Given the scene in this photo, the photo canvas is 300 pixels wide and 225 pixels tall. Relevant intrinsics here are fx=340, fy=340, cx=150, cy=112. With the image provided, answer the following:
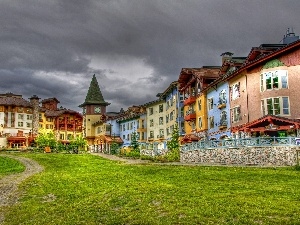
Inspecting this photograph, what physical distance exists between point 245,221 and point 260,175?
10.9 metres

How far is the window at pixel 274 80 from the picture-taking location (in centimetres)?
3631

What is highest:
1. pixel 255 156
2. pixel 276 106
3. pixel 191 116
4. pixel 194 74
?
pixel 194 74

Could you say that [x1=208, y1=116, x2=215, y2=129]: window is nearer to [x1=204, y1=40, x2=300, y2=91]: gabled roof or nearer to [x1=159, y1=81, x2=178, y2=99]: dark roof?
[x1=204, y1=40, x2=300, y2=91]: gabled roof

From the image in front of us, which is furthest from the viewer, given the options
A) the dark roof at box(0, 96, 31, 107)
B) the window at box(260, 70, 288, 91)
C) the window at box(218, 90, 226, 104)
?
the dark roof at box(0, 96, 31, 107)

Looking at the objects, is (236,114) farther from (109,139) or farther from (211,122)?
(109,139)

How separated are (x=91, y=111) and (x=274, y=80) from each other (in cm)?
7542

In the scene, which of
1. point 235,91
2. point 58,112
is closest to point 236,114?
point 235,91

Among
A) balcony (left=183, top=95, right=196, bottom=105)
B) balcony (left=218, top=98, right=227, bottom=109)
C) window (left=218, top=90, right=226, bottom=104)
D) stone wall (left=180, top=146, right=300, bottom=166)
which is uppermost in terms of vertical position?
balcony (left=183, top=95, right=196, bottom=105)

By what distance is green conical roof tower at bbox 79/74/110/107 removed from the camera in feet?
343

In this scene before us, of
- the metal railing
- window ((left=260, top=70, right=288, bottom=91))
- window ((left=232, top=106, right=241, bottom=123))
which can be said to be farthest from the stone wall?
window ((left=260, top=70, right=288, bottom=91))

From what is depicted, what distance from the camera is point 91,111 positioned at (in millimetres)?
105125

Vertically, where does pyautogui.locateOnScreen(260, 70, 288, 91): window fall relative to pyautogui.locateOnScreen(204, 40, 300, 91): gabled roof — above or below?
below

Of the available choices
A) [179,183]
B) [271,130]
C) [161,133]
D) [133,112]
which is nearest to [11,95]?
[133,112]

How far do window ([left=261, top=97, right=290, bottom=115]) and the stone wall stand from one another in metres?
8.36
